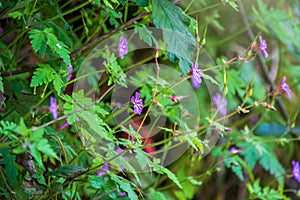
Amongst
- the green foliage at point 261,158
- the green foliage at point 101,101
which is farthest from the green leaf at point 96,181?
the green foliage at point 261,158

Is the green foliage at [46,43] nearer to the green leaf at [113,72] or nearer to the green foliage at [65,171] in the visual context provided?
the green leaf at [113,72]

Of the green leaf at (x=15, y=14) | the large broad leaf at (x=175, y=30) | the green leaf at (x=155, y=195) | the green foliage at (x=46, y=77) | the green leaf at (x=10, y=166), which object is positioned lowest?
the green leaf at (x=155, y=195)

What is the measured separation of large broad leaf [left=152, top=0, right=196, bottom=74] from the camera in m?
0.83

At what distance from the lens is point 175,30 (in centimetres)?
84

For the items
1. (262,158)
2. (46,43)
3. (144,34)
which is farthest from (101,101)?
(262,158)

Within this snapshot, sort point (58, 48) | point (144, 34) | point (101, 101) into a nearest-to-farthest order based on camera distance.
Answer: point (58, 48) → point (144, 34) → point (101, 101)

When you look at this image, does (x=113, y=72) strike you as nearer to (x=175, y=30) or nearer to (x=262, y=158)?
(x=175, y=30)

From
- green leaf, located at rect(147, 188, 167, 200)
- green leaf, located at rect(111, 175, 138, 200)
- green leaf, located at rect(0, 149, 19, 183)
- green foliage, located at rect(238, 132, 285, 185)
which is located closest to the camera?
green leaf, located at rect(111, 175, 138, 200)

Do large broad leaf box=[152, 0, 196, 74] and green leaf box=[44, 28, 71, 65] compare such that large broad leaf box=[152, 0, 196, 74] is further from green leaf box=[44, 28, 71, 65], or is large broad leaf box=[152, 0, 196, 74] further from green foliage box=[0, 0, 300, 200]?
green leaf box=[44, 28, 71, 65]

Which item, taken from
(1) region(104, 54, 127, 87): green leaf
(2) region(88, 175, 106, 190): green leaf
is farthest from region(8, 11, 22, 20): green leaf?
(2) region(88, 175, 106, 190): green leaf

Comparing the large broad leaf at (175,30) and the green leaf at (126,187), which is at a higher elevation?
the large broad leaf at (175,30)

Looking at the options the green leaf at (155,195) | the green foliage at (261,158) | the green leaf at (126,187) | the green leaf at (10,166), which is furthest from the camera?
the green foliage at (261,158)

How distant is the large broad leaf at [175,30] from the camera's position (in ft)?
2.72

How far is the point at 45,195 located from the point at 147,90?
51cm
